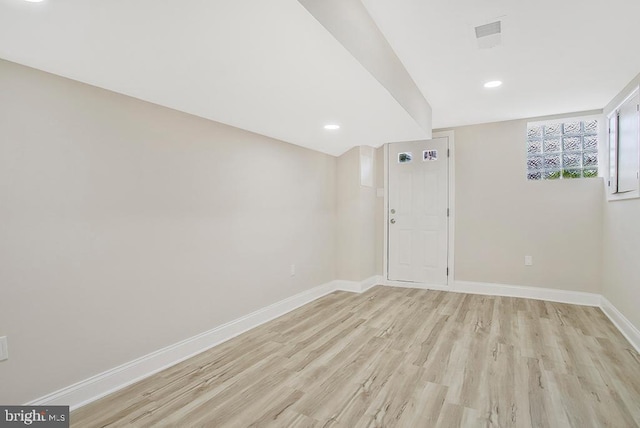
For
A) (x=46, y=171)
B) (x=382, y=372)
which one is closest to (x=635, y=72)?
(x=382, y=372)

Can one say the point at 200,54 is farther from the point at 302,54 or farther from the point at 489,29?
the point at 489,29

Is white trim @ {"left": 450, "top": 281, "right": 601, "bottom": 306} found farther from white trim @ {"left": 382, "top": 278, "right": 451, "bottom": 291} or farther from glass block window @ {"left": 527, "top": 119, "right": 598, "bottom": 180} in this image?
glass block window @ {"left": 527, "top": 119, "right": 598, "bottom": 180}

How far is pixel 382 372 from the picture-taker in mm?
2281

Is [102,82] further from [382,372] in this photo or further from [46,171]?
[382,372]

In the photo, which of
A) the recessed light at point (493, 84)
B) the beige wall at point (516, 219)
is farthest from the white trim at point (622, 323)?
the recessed light at point (493, 84)

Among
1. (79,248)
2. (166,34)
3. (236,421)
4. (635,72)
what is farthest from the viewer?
(635,72)

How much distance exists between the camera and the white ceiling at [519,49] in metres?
1.90

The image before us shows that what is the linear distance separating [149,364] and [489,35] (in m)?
3.24

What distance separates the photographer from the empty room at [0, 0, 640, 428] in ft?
5.37

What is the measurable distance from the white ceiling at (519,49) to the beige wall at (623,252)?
19.5 inches

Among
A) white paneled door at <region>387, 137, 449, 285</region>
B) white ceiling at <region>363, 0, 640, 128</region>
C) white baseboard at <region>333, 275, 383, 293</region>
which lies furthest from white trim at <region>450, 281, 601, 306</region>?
white ceiling at <region>363, 0, 640, 128</region>

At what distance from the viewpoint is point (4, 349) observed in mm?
1597

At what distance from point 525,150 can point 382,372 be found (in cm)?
348

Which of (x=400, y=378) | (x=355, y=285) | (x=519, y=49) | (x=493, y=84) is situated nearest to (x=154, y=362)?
(x=400, y=378)
